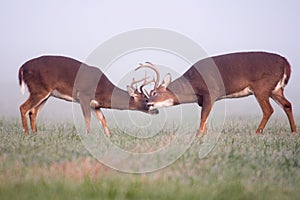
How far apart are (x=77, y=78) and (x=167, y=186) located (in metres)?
6.62

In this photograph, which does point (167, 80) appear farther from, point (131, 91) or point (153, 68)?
point (131, 91)

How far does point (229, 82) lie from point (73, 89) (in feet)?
12.6

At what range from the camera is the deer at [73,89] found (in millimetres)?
12531

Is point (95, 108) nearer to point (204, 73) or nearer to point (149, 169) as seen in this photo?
point (204, 73)

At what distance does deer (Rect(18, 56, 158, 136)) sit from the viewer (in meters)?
12.5

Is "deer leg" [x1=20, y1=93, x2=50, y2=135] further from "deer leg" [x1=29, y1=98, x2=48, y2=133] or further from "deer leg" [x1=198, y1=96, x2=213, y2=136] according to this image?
"deer leg" [x1=198, y1=96, x2=213, y2=136]

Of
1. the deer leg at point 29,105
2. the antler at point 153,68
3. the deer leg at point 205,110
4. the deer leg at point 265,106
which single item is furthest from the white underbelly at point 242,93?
the deer leg at point 29,105

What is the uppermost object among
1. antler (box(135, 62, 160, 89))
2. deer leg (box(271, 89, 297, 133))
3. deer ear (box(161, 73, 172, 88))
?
antler (box(135, 62, 160, 89))

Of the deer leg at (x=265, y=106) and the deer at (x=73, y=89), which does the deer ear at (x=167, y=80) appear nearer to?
the deer at (x=73, y=89)

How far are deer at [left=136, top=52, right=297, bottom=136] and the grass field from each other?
3.23m

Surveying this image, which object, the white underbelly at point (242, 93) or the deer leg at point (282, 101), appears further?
the deer leg at point (282, 101)

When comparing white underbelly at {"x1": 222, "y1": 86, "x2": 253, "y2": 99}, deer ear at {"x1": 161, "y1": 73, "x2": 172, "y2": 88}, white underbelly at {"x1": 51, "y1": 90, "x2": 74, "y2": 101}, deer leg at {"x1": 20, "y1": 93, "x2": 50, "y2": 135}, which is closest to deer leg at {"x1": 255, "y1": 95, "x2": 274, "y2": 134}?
white underbelly at {"x1": 222, "y1": 86, "x2": 253, "y2": 99}

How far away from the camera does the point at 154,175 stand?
24.0 ft

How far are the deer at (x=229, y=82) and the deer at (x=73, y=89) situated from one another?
506 millimetres
